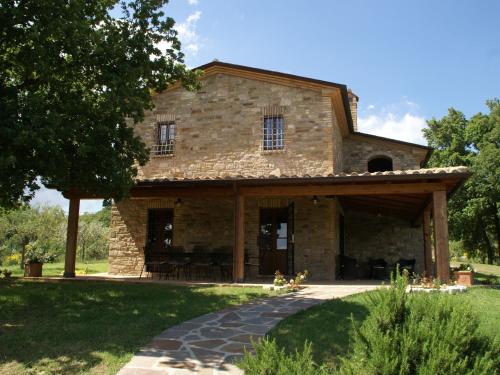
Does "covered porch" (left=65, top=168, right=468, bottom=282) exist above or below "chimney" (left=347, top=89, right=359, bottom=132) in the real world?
below

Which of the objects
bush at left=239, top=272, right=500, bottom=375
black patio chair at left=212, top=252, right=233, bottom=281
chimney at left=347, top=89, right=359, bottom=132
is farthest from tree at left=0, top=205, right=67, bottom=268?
bush at left=239, top=272, right=500, bottom=375

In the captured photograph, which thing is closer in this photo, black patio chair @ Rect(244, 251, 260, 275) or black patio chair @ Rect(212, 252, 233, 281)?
black patio chair @ Rect(212, 252, 233, 281)

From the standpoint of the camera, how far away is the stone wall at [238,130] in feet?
43.8

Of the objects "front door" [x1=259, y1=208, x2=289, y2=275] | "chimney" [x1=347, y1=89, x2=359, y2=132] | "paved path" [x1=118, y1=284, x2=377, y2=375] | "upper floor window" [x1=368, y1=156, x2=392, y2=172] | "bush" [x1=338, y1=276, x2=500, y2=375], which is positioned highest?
"chimney" [x1=347, y1=89, x2=359, y2=132]

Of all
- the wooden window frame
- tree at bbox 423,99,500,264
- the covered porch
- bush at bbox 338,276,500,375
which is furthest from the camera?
tree at bbox 423,99,500,264

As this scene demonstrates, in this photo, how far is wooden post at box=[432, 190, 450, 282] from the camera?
977 cm

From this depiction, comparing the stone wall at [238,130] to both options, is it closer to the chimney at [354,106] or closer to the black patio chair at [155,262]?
the black patio chair at [155,262]

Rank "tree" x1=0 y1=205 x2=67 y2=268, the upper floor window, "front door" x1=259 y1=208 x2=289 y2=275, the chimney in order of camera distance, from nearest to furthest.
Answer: "front door" x1=259 y1=208 x2=289 y2=275
the upper floor window
the chimney
"tree" x1=0 y1=205 x2=67 y2=268

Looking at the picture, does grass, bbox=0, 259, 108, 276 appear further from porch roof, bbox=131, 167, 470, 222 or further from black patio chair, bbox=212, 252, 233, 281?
black patio chair, bbox=212, 252, 233, 281

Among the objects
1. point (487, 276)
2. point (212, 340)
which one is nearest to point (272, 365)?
point (212, 340)

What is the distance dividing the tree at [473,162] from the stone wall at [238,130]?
46.2ft

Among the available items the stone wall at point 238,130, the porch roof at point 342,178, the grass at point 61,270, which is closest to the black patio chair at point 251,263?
the stone wall at point 238,130

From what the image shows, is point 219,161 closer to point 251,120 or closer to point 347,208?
point 251,120

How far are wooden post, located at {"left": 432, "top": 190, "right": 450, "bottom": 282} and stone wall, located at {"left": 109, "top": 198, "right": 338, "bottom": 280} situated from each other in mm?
3459
